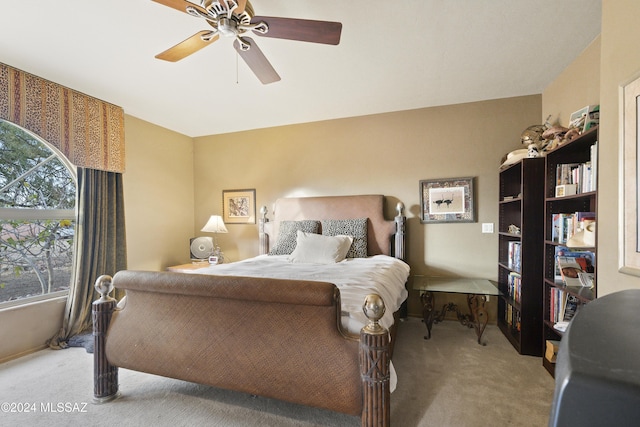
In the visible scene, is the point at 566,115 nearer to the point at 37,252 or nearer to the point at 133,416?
the point at 133,416

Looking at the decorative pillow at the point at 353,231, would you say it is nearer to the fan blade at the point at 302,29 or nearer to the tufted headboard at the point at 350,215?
the tufted headboard at the point at 350,215

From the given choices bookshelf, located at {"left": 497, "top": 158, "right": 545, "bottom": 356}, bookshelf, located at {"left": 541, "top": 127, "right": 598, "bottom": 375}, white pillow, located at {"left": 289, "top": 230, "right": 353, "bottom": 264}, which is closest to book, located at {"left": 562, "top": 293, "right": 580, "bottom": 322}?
bookshelf, located at {"left": 541, "top": 127, "right": 598, "bottom": 375}

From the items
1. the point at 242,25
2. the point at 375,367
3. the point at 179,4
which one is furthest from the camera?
the point at 242,25

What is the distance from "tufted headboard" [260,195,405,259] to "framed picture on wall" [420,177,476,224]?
318 mm

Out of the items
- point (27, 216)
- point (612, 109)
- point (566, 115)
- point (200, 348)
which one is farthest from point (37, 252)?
point (566, 115)

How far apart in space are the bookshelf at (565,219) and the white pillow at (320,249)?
170cm

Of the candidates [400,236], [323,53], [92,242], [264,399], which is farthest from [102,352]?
[400,236]

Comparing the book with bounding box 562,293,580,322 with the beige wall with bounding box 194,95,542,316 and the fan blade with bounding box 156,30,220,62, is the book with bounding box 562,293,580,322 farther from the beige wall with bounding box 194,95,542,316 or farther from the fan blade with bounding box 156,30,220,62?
the fan blade with bounding box 156,30,220,62

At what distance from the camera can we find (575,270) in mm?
1934

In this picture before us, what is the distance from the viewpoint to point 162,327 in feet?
5.40

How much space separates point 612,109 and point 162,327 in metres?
2.61

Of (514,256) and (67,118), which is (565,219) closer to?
(514,256)

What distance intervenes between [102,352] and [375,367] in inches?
67.8

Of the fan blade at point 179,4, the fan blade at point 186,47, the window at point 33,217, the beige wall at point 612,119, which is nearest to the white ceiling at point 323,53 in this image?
the fan blade at point 186,47
